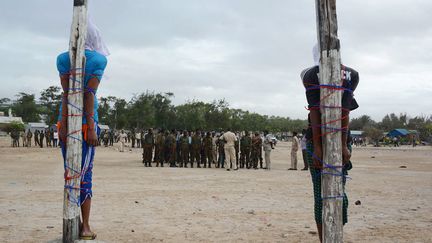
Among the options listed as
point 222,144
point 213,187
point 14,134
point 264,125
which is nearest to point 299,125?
point 264,125

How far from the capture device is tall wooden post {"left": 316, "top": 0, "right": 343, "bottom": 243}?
11.5 ft

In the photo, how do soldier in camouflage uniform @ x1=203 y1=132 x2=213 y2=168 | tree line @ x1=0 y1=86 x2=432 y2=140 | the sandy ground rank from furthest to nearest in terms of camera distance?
1. tree line @ x1=0 y1=86 x2=432 y2=140
2. soldier in camouflage uniform @ x1=203 y1=132 x2=213 y2=168
3. the sandy ground

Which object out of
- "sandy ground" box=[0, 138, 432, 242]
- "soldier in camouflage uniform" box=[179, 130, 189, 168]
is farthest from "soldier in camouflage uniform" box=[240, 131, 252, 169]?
"sandy ground" box=[0, 138, 432, 242]

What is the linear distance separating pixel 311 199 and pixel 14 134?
33968 mm

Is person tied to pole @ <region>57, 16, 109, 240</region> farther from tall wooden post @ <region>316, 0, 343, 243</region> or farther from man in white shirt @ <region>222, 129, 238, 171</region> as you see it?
man in white shirt @ <region>222, 129, 238, 171</region>

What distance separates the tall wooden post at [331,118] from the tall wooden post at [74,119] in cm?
233

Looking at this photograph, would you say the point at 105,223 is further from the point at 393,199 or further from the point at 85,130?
the point at 393,199

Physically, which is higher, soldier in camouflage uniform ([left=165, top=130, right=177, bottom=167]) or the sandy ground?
soldier in camouflage uniform ([left=165, top=130, right=177, bottom=167])

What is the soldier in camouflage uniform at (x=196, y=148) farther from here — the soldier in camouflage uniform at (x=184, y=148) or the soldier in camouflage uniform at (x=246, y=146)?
the soldier in camouflage uniform at (x=246, y=146)

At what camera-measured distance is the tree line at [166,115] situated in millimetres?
60781

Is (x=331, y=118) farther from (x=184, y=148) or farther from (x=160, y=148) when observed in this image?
(x=160, y=148)

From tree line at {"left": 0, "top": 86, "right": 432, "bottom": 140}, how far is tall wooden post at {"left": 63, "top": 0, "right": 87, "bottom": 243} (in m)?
55.3

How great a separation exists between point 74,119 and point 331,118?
98.4 inches

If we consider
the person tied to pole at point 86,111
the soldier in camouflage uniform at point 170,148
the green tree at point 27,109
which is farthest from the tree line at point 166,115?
the person tied to pole at point 86,111
